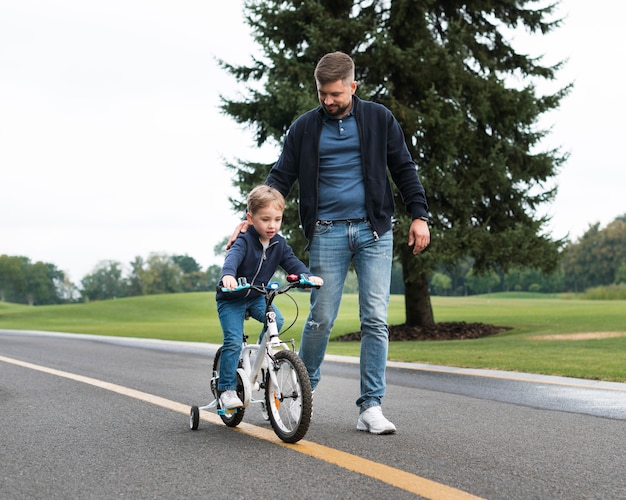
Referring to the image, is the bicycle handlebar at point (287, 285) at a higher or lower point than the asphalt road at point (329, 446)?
higher

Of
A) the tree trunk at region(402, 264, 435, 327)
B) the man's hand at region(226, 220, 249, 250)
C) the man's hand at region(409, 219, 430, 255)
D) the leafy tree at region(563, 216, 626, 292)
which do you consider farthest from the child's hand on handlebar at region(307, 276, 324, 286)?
the leafy tree at region(563, 216, 626, 292)

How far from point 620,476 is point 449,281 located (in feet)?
359

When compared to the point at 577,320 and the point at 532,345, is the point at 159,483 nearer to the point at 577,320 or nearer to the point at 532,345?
the point at 532,345

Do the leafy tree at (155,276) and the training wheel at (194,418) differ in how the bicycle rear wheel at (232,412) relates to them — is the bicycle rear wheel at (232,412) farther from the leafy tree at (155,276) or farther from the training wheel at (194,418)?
the leafy tree at (155,276)

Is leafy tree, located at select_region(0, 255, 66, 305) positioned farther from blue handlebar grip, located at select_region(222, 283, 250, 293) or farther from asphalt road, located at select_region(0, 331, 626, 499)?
blue handlebar grip, located at select_region(222, 283, 250, 293)

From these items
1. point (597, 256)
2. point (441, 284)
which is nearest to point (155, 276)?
point (441, 284)

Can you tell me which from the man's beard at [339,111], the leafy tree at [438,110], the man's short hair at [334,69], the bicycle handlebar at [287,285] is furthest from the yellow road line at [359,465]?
the leafy tree at [438,110]

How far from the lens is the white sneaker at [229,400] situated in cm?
533

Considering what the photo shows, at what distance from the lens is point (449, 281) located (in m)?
112

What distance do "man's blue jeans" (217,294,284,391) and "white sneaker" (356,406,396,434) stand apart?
0.78 m

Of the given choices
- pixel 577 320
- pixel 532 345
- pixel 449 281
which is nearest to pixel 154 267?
pixel 449 281

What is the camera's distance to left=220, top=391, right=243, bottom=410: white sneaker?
533 centimetres

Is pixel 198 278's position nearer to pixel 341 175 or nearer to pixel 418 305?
pixel 418 305

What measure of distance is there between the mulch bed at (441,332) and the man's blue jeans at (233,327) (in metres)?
15.3
